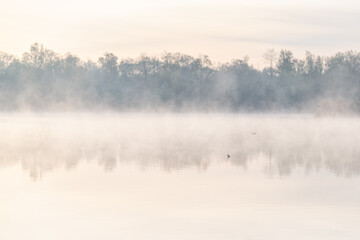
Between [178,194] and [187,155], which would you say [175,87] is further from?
[178,194]

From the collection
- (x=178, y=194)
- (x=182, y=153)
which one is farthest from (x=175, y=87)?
(x=178, y=194)

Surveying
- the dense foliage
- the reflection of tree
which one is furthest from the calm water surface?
the dense foliage

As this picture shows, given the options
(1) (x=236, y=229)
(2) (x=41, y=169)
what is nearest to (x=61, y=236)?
(1) (x=236, y=229)

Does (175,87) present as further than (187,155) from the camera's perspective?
Yes

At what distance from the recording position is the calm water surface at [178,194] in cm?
1420

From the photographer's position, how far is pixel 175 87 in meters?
113

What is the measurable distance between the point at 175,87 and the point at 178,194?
312 ft

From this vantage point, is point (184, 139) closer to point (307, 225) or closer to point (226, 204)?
point (226, 204)

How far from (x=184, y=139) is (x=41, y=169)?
1847 cm

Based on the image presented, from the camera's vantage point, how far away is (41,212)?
16.0 meters

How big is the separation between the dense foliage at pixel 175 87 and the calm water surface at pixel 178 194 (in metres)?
80.3

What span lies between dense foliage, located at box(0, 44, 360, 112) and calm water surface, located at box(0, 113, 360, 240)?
80.3m

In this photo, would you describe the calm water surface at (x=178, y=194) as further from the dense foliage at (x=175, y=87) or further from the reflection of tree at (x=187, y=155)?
the dense foliage at (x=175, y=87)

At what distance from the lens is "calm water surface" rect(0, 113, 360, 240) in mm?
14195
